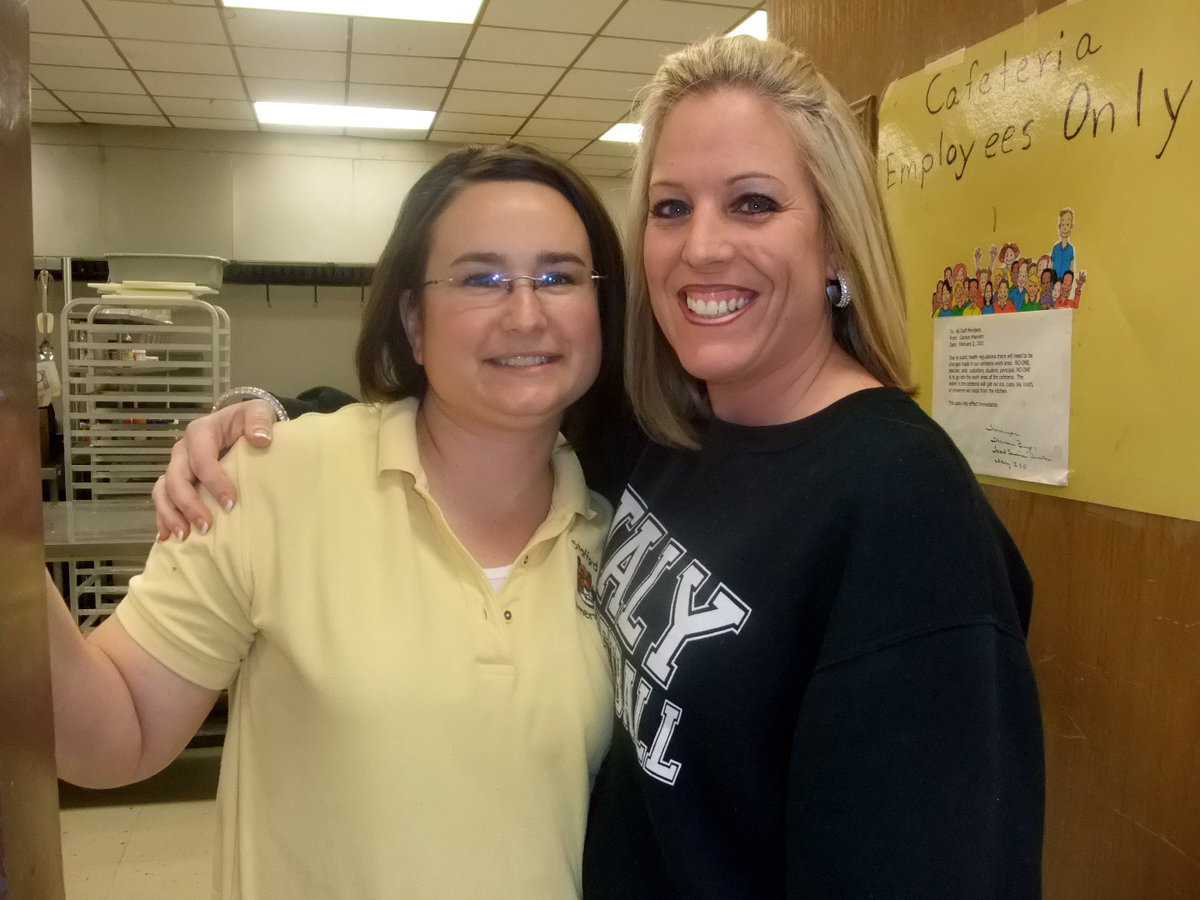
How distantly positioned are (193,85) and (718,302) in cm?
483

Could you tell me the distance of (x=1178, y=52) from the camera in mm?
760

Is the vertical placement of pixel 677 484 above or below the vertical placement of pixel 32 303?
below

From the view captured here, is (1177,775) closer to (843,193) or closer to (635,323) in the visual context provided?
(843,193)

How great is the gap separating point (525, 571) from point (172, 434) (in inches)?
147

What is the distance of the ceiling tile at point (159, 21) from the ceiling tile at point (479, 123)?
5.33 feet

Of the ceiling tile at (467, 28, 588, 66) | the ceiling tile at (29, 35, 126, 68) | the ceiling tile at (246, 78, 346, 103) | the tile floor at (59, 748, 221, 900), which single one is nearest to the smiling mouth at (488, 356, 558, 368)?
the tile floor at (59, 748, 221, 900)

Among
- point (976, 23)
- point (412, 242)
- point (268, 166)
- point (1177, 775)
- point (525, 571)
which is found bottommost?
point (1177, 775)

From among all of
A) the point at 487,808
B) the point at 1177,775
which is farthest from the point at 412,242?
the point at 1177,775

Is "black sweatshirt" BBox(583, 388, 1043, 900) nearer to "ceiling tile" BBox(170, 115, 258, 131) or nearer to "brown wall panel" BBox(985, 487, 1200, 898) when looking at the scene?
"brown wall panel" BBox(985, 487, 1200, 898)

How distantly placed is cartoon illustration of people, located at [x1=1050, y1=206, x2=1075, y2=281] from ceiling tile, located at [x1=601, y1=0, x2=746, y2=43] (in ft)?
9.93

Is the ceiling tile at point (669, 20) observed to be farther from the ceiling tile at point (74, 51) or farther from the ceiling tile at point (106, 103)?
the ceiling tile at point (106, 103)

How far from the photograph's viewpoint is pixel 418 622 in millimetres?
1002

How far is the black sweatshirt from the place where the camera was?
0.64 metres

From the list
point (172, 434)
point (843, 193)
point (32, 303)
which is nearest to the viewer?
point (32, 303)
